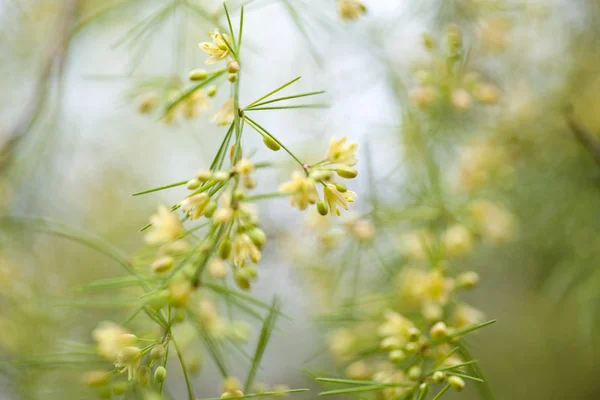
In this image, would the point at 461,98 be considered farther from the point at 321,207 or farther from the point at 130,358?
the point at 130,358

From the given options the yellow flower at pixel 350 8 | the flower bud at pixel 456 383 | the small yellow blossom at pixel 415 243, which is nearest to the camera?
the flower bud at pixel 456 383

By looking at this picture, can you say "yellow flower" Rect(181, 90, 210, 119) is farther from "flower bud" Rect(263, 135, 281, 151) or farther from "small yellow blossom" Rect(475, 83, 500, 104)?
"small yellow blossom" Rect(475, 83, 500, 104)

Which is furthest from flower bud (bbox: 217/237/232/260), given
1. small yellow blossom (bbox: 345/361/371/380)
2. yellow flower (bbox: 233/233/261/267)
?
small yellow blossom (bbox: 345/361/371/380)

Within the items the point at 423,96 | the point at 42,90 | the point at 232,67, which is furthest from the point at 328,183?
the point at 42,90

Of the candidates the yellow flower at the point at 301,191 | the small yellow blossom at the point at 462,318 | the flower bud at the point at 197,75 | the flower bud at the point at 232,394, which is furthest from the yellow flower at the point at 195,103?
the small yellow blossom at the point at 462,318

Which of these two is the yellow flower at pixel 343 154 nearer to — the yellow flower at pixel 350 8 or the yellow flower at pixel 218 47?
the yellow flower at pixel 218 47

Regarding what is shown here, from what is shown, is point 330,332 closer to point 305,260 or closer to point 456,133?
point 305,260
